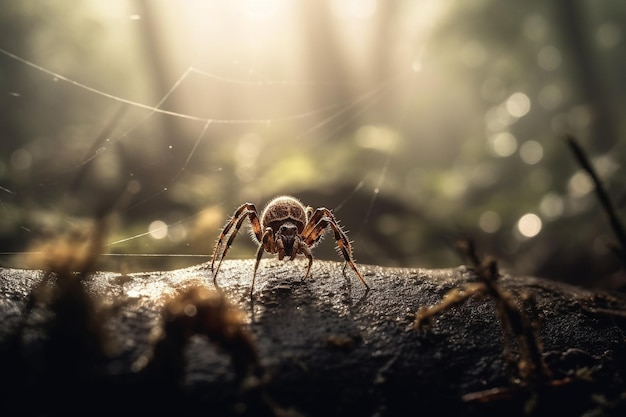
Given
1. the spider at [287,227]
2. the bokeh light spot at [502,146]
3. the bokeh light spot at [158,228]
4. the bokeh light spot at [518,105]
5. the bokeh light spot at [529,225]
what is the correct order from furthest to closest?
1. the bokeh light spot at [518,105]
2. the bokeh light spot at [502,146]
3. the bokeh light spot at [529,225]
4. the bokeh light spot at [158,228]
5. the spider at [287,227]

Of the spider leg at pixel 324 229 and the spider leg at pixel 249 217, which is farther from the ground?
the spider leg at pixel 249 217

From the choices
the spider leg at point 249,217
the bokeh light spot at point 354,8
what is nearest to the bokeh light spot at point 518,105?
the bokeh light spot at point 354,8

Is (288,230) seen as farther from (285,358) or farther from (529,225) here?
(529,225)

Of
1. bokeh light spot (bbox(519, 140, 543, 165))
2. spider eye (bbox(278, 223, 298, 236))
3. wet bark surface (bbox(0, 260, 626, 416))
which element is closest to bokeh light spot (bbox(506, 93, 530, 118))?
bokeh light spot (bbox(519, 140, 543, 165))

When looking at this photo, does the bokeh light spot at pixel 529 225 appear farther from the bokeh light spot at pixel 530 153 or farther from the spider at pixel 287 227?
the bokeh light spot at pixel 530 153

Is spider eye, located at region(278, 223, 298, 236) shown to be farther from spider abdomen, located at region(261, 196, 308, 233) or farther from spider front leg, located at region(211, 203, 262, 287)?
spider front leg, located at region(211, 203, 262, 287)

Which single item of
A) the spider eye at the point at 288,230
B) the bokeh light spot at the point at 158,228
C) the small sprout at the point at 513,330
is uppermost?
the bokeh light spot at the point at 158,228

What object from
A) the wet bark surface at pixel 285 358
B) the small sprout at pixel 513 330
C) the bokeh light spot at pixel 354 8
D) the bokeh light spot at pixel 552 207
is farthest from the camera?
the bokeh light spot at pixel 354 8

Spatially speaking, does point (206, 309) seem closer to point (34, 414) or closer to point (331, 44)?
point (34, 414)
